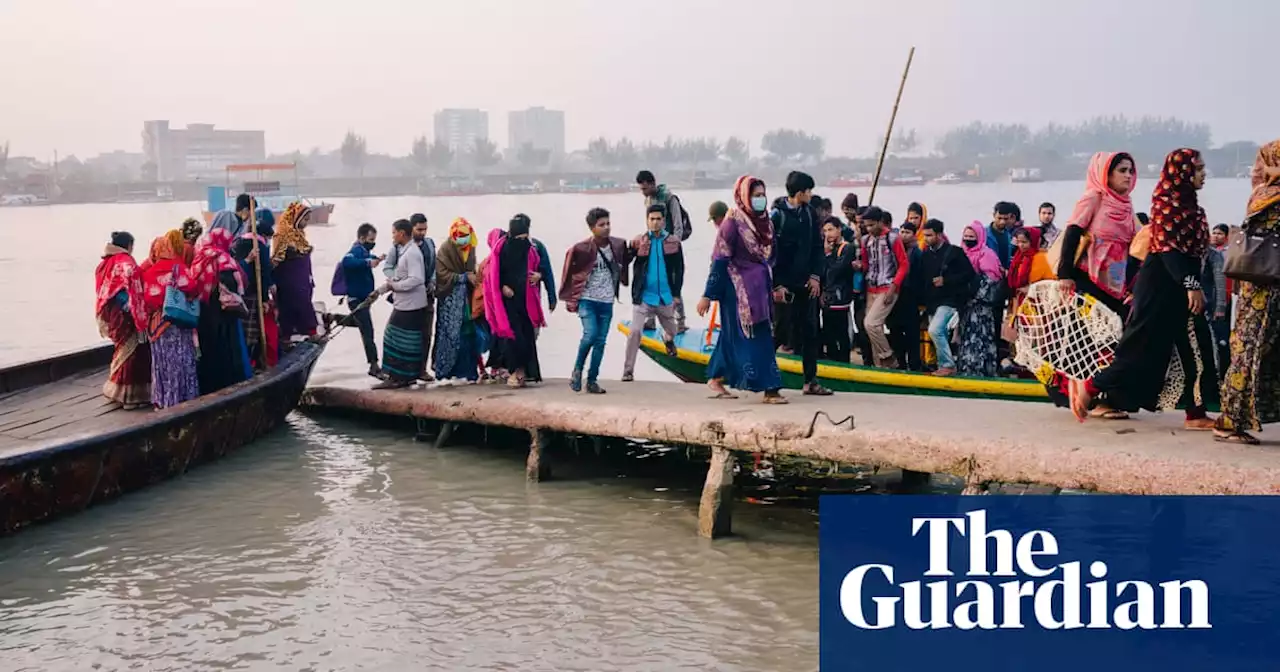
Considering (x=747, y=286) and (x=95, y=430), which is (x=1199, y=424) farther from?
(x=95, y=430)

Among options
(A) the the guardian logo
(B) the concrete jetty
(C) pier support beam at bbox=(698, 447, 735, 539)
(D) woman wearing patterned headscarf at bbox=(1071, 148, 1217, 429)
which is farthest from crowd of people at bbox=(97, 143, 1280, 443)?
(A) the the guardian logo

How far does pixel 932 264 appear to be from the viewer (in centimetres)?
1051

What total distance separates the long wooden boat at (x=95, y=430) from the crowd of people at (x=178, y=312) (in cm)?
20

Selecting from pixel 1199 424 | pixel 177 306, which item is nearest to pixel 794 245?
pixel 1199 424

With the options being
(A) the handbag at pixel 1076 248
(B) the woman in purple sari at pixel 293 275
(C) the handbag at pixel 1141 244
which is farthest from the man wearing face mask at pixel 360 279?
(C) the handbag at pixel 1141 244

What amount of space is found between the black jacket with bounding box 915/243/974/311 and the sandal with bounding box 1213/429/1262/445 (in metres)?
3.76

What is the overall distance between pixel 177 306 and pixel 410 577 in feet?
10.5

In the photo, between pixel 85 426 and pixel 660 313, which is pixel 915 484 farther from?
pixel 85 426

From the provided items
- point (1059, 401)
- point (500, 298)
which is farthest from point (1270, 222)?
point (500, 298)

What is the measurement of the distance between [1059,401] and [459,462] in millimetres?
4709

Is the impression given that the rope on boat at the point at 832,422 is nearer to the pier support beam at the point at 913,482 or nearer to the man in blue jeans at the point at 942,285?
the pier support beam at the point at 913,482

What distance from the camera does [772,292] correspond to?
8641 millimetres

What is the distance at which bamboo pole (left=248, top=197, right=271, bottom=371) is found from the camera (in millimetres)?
11177

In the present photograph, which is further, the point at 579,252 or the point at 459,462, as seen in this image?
the point at 459,462
